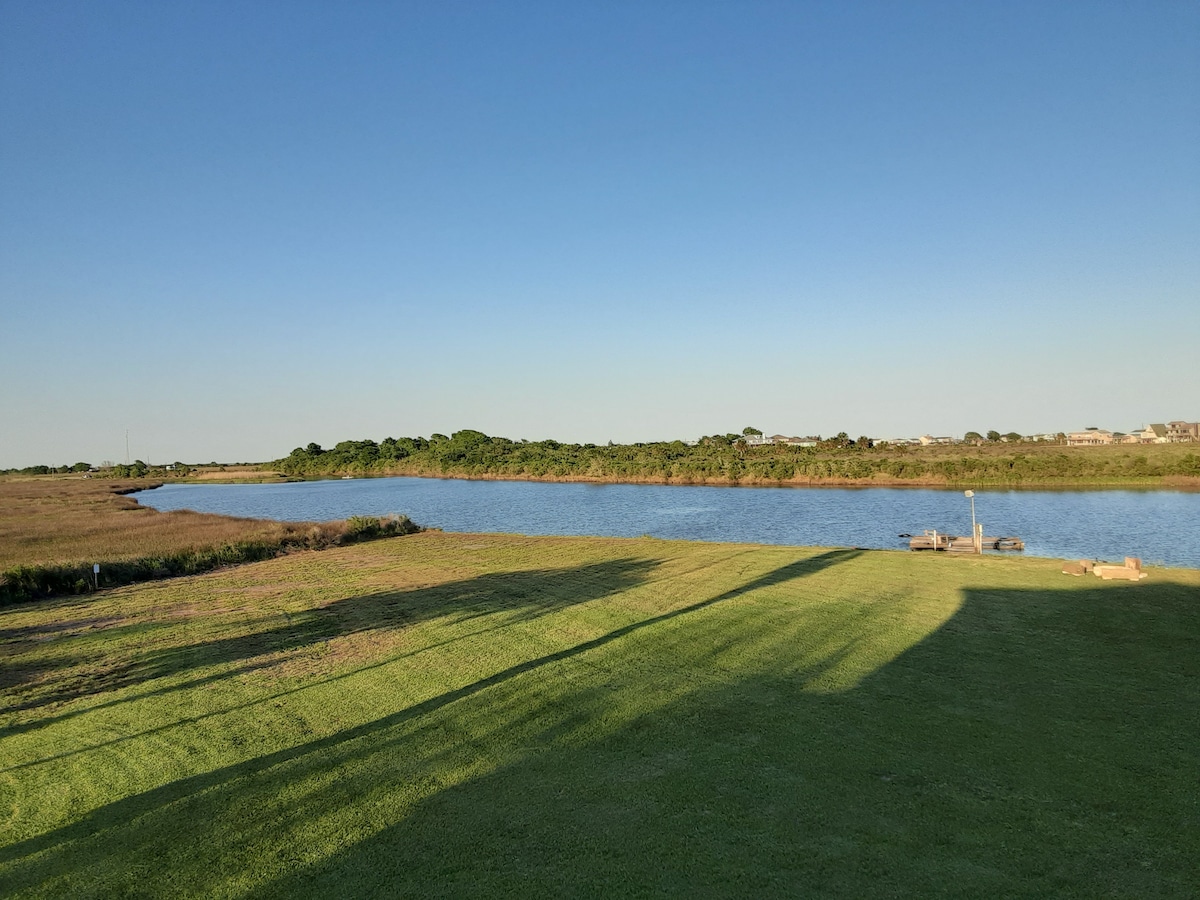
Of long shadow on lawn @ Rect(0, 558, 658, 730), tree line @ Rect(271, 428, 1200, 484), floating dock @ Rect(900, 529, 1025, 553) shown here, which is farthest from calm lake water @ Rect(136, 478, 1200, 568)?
long shadow on lawn @ Rect(0, 558, 658, 730)

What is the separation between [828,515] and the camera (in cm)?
4397

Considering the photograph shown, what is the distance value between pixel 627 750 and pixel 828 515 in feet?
131

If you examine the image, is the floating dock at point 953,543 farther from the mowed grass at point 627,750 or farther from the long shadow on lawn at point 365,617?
the long shadow on lawn at point 365,617

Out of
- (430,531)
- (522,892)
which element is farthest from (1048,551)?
(522,892)

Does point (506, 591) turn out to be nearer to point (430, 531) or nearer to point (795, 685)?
point (795, 685)

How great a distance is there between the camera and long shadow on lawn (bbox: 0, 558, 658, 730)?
34.0 feet

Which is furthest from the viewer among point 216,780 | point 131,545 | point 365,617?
point 131,545

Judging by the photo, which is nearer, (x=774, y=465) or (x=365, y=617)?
(x=365, y=617)

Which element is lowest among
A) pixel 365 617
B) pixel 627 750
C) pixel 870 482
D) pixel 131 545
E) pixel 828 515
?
pixel 828 515

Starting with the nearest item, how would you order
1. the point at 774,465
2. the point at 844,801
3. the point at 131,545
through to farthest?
the point at 844,801 → the point at 131,545 → the point at 774,465

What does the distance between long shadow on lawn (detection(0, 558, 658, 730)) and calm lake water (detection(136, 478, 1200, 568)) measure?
16677mm

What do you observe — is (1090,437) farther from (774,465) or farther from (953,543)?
(953,543)

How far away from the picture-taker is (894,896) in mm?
4461

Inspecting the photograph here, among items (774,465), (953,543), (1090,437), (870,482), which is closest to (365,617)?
(953,543)
